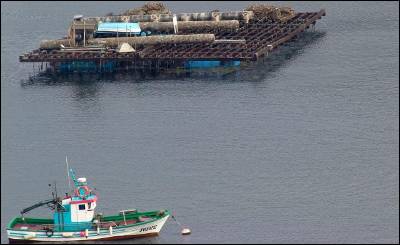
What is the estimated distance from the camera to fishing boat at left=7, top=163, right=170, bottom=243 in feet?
484

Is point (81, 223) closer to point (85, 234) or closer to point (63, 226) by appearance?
point (63, 226)

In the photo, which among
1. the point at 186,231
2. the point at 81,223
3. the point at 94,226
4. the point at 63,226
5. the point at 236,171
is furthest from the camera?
the point at 236,171

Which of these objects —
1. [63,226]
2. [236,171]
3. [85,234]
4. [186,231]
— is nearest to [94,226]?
[85,234]

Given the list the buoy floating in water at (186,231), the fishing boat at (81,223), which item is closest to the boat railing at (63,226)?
the fishing boat at (81,223)

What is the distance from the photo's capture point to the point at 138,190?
167 m

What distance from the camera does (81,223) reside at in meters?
149

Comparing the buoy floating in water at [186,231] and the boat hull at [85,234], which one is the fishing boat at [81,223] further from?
the buoy floating in water at [186,231]

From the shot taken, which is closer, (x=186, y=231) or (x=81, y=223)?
(x=81, y=223)

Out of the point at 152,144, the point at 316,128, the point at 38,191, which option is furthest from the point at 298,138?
the point at 38,191

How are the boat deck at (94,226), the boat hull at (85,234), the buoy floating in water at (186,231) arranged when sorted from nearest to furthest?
the boat hull at (85,234) < the boat deck at (94,226) < the buoy floating in water at (186,231)

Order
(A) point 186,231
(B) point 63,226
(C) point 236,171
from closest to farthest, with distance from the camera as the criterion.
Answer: (B) point 63,226 < (A) point 186,231 < (C) point 236,171

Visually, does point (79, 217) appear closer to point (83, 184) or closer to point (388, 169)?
point (83, 184)

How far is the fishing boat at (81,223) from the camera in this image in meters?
148

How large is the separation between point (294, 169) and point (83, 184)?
111 feet
